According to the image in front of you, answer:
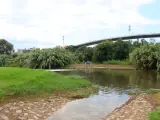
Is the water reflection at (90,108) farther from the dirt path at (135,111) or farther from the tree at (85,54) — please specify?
the tree at (85,54)

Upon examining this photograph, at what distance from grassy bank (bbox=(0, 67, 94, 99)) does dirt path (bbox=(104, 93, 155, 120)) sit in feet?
15.6

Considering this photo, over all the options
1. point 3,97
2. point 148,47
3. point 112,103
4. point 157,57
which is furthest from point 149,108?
point 148,47

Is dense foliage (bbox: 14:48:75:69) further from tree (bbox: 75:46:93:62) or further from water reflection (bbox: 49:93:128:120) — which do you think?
water reflection (bbox: 49:93:128:120)

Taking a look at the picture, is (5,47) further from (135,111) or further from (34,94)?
(135,111)

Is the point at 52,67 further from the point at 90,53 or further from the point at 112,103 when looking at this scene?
the point at 112,103

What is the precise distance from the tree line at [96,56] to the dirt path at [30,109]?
30.5m

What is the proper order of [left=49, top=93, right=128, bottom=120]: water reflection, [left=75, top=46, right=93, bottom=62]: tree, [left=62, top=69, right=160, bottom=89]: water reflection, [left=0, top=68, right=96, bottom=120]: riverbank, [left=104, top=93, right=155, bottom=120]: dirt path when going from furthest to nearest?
[left=75, top=46, right=93, bottom=62]: tree
[left=62, top=69, right=160, bottom=89]: water reflection
[left=49, top=93, right=128, bottom=120]: water reflection
[left=0, top=68, right=96, bottom=120]: riverbank
[left=104, top=93, right=155, bottom=120]: dirt path

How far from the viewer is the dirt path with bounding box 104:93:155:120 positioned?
12953 mm

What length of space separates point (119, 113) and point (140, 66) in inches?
1429

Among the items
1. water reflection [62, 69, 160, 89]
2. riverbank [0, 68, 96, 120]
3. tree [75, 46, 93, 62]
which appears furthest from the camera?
tree [75, 46, 93, 62]

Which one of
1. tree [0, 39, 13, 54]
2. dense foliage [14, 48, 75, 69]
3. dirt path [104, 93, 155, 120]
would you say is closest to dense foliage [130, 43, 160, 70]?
dense foliage [14, 48, 75, 69]

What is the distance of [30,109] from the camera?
14484mm

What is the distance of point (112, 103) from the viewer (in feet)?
57.6

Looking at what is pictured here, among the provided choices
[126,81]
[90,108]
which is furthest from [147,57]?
[90,108]
